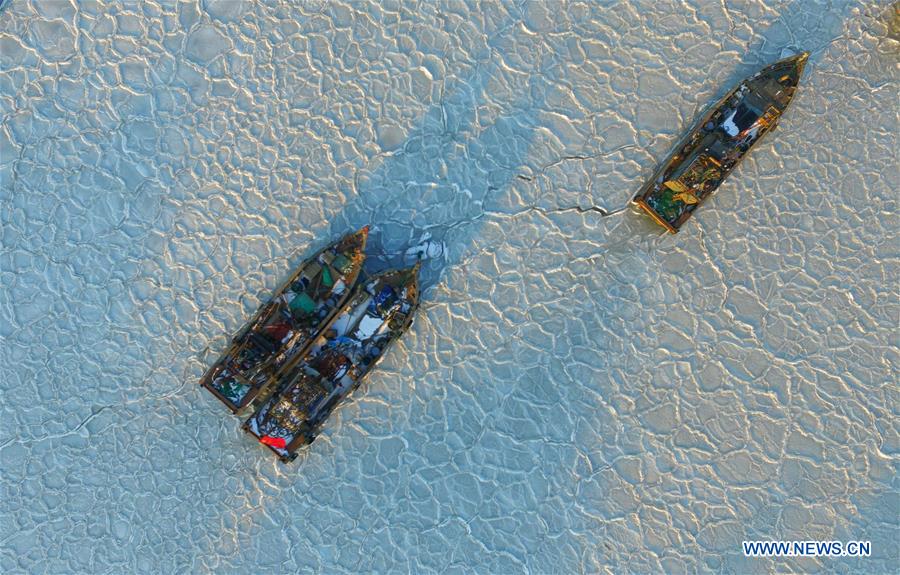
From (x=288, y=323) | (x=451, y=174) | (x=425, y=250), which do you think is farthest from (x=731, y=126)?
(x=288, y=323)

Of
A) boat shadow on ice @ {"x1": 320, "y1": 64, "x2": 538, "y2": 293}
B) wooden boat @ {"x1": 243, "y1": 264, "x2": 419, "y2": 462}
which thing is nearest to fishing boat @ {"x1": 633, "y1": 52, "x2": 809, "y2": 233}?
boat shadow on ice @ {"x1": 320, "y1": 64, "x2": 538, "y2": 293}

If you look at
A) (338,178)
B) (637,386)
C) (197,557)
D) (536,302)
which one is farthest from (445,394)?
(197,557)

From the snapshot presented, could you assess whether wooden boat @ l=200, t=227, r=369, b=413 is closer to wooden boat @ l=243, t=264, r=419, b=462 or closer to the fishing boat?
wooden boat @ l=243, t=264, r=419, b=462

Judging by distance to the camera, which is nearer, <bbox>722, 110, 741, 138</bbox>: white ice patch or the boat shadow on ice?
<bbox>722, 110, 741, 138</bbox>: white ice patch

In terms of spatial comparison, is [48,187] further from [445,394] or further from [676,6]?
[676,6]

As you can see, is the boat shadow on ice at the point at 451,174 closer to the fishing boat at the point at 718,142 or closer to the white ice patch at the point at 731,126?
the fishing boat at the point at 718,142

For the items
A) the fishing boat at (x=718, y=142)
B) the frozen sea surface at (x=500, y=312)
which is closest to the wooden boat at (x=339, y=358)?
the frozen sea surface at (x=500, y=312)

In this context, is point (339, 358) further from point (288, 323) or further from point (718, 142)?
point (718, 142)
